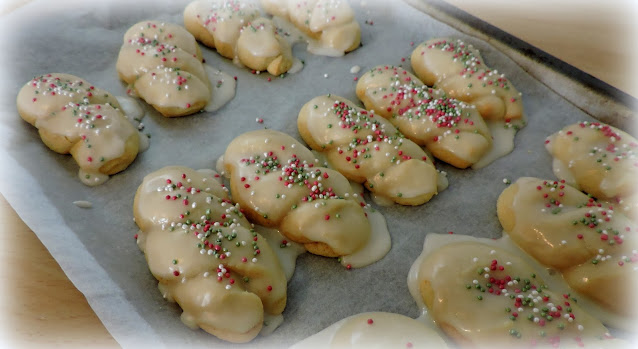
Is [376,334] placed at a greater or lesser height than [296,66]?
lesser

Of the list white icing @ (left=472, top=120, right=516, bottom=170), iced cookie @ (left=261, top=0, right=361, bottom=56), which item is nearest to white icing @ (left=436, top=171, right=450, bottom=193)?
white icing @ (left=472, top=120, right=516, bottom=170)

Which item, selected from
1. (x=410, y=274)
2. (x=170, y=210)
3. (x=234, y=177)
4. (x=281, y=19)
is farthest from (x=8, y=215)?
(x=281, y=19)

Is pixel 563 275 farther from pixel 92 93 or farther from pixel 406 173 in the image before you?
pixel 92 93

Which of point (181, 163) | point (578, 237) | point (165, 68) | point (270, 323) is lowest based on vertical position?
point (270, 323)

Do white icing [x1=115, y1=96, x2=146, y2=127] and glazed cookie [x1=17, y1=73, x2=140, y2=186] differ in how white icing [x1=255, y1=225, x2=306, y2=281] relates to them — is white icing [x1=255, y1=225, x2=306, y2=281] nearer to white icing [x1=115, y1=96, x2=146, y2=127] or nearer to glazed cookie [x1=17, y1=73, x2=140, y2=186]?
glazed cookie [x1=17, y1=73, x2=140, y2=186]

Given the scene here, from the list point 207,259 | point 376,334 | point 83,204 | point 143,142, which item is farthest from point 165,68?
point 376,334

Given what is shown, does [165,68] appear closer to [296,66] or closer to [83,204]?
[296,66]

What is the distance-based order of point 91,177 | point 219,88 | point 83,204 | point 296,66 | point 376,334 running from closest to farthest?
point 376,334
point 83,204
point 91,177
point 219,88
point 296,66
